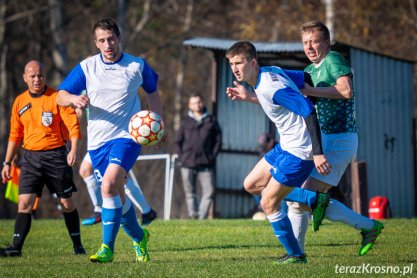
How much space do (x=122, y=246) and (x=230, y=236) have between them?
1.48 metres

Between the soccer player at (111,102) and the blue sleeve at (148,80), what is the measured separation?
0.01m

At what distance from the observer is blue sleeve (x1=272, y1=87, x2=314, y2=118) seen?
7.77m

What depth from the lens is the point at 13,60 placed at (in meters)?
32.5

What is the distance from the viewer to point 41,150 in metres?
9.87

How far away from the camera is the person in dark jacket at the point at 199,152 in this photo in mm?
15953

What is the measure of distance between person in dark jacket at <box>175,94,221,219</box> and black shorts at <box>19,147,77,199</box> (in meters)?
6.18

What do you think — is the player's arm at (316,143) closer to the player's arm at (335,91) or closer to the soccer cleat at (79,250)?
the player's arm at (335,91)

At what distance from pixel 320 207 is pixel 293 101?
107cm

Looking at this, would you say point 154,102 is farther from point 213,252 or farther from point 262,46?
point 262,46

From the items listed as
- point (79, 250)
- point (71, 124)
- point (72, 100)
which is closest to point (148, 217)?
point (79, 250)

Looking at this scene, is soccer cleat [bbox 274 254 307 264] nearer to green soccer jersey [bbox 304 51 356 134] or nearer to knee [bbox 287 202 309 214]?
knee [bbox 287 202 309 214]

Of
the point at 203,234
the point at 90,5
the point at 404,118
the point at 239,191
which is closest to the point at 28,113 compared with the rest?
the point at 203,234

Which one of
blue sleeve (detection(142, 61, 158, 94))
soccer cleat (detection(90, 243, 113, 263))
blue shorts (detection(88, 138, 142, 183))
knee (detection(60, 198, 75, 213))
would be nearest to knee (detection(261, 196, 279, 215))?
blue shorts (detection(88, 138, 142, 183))

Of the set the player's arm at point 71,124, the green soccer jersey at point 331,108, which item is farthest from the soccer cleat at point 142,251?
the green soccer jersey at point 331,108
